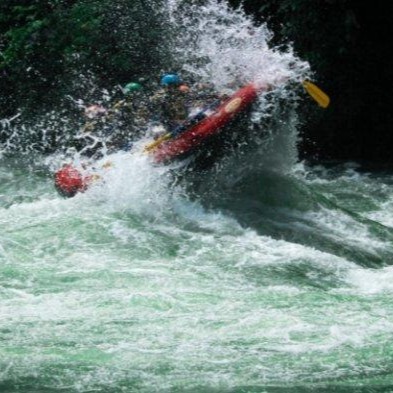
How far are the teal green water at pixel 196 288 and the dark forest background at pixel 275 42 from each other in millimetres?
2123

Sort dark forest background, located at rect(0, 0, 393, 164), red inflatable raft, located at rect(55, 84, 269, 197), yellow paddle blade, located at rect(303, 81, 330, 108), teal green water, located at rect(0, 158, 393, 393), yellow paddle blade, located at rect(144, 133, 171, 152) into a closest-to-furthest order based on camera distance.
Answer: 1. teal green water, located at rect(0, 158, 393, 393)
2. yellow paddle blade, located at rect(303, 81, 330, 108)
3. red inflatable raft, located at rect(55, 84, 269, 197)
4. yellow paddle blade, located at rect(144, 133, 171, 152)
5. dark forest background, located at rect(0, 0, 393, 164)

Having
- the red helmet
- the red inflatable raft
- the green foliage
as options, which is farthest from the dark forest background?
the red helmet

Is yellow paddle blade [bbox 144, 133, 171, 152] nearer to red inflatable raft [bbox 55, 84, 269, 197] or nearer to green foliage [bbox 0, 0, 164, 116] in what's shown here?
red inflatable raft [bbox 55, 84, 269, 197]

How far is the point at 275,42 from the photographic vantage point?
10.4 metres

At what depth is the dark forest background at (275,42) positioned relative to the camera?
9.82 m

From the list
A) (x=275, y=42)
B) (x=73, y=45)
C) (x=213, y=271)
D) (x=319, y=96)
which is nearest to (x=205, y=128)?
A: (x=319, y=96)

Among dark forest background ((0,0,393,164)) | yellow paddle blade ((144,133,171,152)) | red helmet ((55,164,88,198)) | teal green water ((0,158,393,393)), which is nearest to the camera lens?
teal green water ((0,158,393,393))

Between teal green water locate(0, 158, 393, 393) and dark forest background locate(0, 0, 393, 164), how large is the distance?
2.12m

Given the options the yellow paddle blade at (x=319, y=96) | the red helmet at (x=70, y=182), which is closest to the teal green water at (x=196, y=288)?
the red helmet at (x=70, y=182)

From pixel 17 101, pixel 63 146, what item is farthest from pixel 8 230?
pixel 17 101

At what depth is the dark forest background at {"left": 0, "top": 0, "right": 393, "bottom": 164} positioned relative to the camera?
9820 millimetres

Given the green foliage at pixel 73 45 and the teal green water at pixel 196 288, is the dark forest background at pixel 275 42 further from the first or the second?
the teal green water at pixel 196 288

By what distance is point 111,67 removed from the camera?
38.5 ft

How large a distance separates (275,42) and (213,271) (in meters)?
5.47
